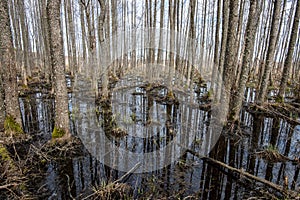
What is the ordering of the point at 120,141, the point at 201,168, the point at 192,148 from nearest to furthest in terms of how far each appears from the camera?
the point at 201,168 → the point at 192,148 → the point at 120,141

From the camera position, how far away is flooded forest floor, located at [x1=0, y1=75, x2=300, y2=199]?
10.5 feet

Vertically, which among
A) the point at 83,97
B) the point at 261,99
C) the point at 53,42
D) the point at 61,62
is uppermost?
the point at 53,42

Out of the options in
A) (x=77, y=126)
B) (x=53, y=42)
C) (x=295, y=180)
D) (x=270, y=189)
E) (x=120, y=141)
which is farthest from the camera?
(x=77, y=126)

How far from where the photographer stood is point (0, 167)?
343cm

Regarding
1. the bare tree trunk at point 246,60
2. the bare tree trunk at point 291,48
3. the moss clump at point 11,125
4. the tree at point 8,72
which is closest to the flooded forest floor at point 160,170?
the moss clump at point 11,125

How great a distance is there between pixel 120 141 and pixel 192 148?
2085mm

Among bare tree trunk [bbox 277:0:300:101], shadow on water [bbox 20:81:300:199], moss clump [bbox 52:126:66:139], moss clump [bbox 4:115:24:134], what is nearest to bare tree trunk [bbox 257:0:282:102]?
bare tree trunk [bbox 277:0:300:101]

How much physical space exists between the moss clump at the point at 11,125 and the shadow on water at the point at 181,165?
484 millimetres

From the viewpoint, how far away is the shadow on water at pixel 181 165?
3.33m

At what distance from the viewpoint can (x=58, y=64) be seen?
468cm

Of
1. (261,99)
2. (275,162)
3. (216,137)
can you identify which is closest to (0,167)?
(216,137)

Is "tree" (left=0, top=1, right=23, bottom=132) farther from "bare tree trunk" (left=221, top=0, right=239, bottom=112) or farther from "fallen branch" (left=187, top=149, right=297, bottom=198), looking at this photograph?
"bare tree trunk" (left=221, top=0, right=239, bottom=112)

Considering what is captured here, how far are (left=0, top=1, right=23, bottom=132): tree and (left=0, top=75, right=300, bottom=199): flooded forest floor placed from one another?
0.45 metres

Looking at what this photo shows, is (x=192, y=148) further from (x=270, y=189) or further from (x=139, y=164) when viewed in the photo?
(x=270, y=189)
